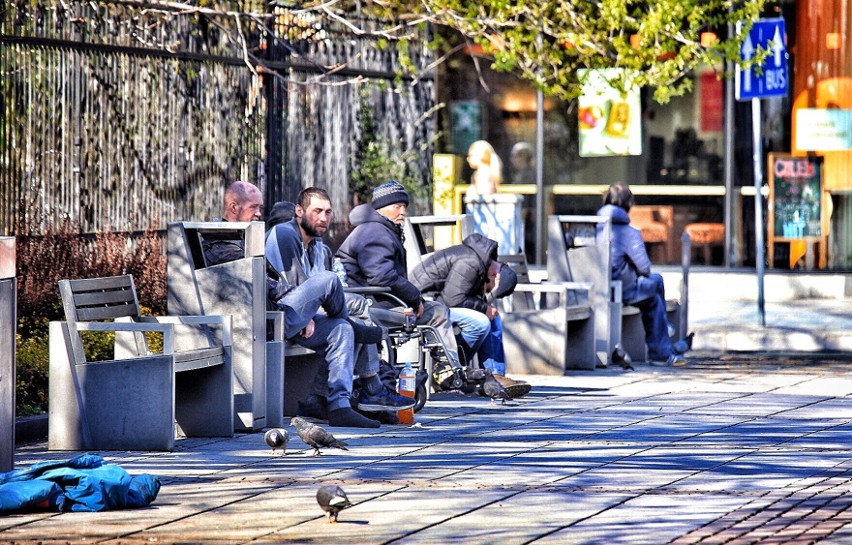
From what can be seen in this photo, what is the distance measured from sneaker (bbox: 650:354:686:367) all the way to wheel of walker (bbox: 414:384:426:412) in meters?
4.48

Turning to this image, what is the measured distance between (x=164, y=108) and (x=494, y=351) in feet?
13.1

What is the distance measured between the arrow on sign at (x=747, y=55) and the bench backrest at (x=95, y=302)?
9.19m

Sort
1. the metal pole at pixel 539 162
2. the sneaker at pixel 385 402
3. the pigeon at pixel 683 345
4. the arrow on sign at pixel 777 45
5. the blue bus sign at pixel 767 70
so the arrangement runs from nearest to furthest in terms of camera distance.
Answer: the sneaker at pixel 385 402, the pigeon at pixel 683 345, the blue bus sign at pixel 767 70, the arrow on sign at pixel 777 45, the metal pole at pixel 539 162

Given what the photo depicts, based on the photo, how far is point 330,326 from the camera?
34.8 feet

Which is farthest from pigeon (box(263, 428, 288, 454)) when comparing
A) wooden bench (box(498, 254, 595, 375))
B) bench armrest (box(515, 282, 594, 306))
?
bench armrest (box(515, 282, 594, 306))

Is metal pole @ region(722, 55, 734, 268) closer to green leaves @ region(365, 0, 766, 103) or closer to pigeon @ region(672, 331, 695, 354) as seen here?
green leaves @ region(365, 0, 766, 103)

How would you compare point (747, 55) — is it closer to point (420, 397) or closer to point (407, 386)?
point (420, 397)

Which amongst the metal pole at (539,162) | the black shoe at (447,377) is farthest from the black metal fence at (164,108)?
the metal pole at (539,162)

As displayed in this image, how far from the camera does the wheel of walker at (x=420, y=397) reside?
10.9m

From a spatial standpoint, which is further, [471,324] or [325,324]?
[471,324]

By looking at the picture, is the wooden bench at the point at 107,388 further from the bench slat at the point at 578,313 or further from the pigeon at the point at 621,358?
the pigeon at the point at 621,358

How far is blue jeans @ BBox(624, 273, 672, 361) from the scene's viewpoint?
15320 mm

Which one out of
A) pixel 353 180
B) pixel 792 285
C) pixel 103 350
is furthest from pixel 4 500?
pixel 792 285

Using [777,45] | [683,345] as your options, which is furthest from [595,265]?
[777,45]
